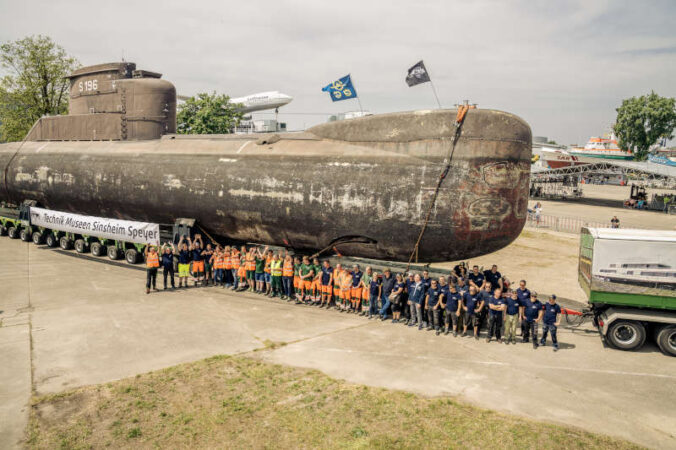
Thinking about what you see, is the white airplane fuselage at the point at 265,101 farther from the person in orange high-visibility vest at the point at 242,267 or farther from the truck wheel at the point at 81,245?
the person in orange high-visibility vest at the point at 242,267

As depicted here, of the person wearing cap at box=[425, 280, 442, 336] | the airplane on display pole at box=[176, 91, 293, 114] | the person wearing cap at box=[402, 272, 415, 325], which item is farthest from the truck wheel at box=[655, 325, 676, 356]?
the airplane on display pole at box=[176, 91, 293, 114]

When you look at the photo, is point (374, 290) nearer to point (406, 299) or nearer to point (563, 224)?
point (406, 299)

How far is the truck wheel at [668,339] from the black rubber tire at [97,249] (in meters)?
19.2

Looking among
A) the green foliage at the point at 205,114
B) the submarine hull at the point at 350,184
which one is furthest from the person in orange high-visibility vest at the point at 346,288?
the green foliage at the point at 205,114

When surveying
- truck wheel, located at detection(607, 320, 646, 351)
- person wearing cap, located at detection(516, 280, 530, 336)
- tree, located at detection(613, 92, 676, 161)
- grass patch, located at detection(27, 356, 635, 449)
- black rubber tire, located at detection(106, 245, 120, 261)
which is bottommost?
grass patch, located at detection(27, 356, 635, 449)

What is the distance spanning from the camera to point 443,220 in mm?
11422

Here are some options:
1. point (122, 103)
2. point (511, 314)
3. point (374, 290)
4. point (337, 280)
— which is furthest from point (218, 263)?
point (122, 103)

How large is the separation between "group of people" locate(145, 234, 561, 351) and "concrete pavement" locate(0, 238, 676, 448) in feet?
1.67

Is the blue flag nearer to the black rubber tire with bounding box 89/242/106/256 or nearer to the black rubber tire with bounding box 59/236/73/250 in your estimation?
the black rubber tire with bounding box 89/242/106/256

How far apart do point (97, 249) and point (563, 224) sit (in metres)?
27.5

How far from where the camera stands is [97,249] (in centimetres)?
1862

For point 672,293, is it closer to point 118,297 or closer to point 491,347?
point 491,347

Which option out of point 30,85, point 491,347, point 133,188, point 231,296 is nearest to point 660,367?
point 491,347

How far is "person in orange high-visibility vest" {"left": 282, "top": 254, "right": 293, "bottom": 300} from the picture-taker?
44.1ft
